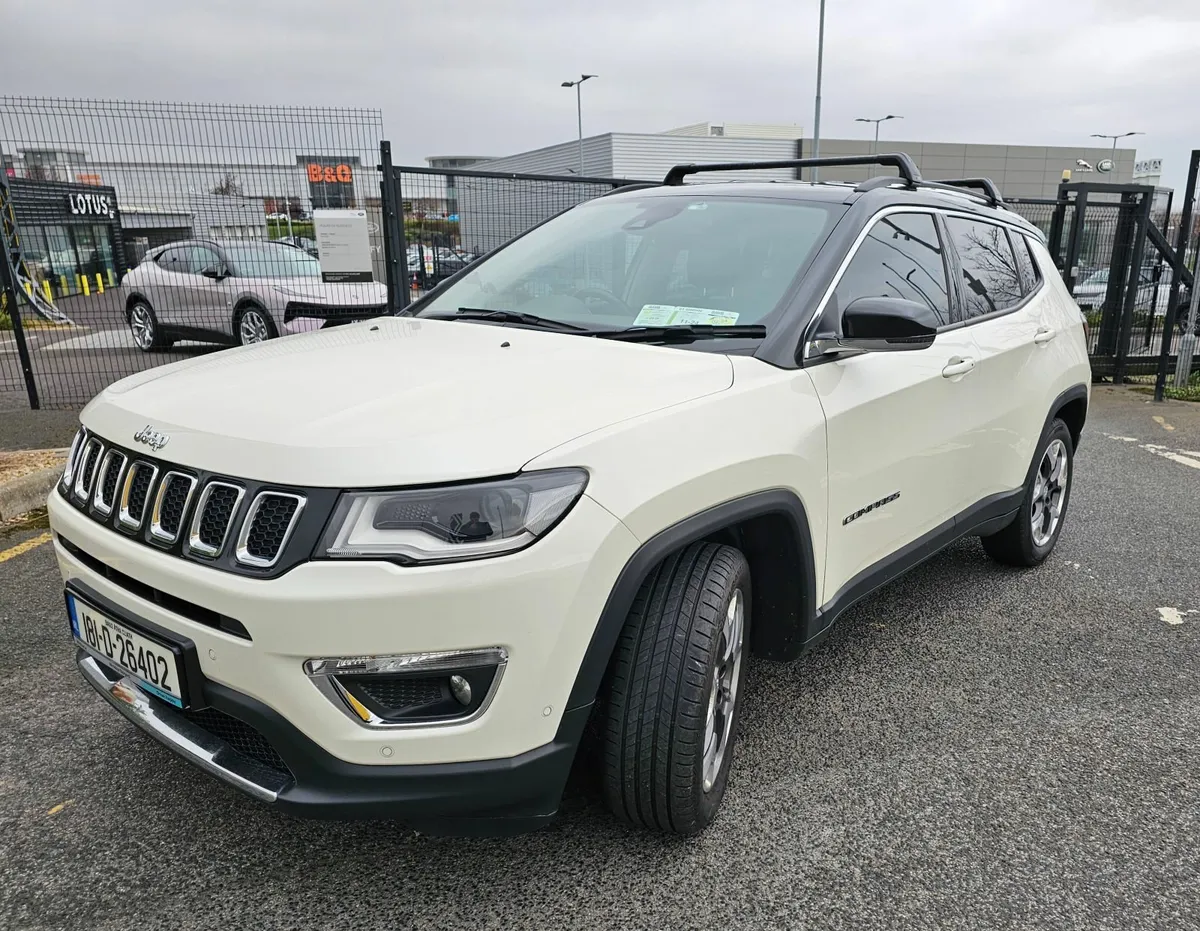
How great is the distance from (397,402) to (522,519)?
47 centimetres

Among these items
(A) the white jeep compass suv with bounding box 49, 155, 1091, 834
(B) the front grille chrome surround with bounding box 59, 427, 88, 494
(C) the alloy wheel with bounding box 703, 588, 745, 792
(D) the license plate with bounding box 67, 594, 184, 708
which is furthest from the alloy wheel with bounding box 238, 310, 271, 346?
(C) the alloy wheel with bounding box 703, 588, 745, 792

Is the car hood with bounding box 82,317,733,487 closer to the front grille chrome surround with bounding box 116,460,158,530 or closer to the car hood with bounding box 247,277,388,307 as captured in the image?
the front grille chrome surround with bounding box 116,460,158,530

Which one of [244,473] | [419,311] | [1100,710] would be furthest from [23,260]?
[1100,710]

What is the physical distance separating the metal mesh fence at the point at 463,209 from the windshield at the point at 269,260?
52.9 inches

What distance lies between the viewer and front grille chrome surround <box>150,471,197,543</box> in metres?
1.87

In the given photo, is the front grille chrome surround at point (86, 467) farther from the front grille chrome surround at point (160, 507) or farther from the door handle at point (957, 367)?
the door handle at point (957, 367)

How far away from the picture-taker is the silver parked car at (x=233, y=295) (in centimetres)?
844

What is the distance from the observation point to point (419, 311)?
10.7 feet

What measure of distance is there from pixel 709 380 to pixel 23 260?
8.19 metres

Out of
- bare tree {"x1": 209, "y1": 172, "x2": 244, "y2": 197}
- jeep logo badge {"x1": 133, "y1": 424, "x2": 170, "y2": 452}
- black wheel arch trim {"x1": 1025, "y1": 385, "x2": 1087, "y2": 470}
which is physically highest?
bare tree {"x1": 209, "y1": 172, "x2": 244, "y2": 197}

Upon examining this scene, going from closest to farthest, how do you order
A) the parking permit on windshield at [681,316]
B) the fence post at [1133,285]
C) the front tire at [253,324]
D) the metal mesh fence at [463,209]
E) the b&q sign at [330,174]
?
1. the parking permit on windshield at [681,316]
2. the metal mesh fence at [463,209]
3. the b&q sign at [330,174]
4. the front tire at [253,324]
5. the fence post at [1133,285]

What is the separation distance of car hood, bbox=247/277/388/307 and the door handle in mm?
5322

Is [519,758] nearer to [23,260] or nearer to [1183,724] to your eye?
[1183,724]

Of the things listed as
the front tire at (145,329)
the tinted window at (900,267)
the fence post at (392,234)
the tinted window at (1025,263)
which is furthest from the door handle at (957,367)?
the front tire at (145,329)
